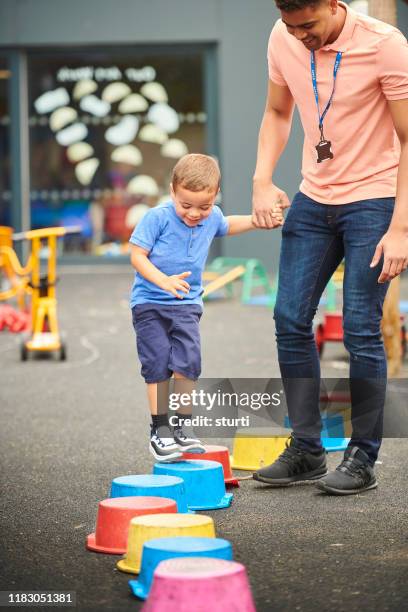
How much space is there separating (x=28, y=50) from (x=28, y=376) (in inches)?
431

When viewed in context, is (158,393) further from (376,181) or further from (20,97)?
(20,97)

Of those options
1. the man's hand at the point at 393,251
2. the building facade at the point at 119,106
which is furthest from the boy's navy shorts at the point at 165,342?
the building facade at the point at 119,106

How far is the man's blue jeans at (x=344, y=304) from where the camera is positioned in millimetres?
4750

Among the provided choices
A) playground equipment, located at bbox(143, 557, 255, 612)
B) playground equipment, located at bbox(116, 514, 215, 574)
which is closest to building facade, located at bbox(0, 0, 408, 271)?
playground equipment, located at bbox(116, 514, 215, 574)

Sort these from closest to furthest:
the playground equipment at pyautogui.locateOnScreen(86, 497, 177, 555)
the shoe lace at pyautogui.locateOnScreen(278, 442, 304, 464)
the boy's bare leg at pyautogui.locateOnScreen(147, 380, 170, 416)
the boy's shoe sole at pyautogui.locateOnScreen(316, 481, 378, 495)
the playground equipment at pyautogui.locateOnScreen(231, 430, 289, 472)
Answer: the playground equipment at pyautogui.locateOnScreen(86, 497, 177, 555)
the boy's shoe sole at pyautogui.locateOnScreen(316, 481, 378, 495)
the shoe lace at pyautogui.locateOnScreen(278, 442, 304, 464)
the boy's bare leg at pyautogui.locateOnScreen(147, 380, 170, 416)
the playground equipment at pyautogui.locateOnScreen(231, 430, 289, 472)

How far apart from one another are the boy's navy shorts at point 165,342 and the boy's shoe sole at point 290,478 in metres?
0.55

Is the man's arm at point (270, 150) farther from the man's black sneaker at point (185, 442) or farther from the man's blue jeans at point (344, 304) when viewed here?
the man's black sneaker at point (185, 442)

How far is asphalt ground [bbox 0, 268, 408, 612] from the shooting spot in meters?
3.63

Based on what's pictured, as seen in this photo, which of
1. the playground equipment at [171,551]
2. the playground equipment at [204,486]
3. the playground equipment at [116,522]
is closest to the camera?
the playground equipment at [171,551]

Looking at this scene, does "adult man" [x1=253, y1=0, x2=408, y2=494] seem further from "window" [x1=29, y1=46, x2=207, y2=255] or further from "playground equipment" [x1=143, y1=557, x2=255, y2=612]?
"window" [x1=29, y1=46, x2=207, y2=255]

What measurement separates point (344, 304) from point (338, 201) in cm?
40

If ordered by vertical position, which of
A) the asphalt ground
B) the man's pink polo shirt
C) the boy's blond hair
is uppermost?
the man's pink polo shirt

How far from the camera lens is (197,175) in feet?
16.5

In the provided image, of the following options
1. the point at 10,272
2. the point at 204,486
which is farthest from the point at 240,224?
the point at 10,272
